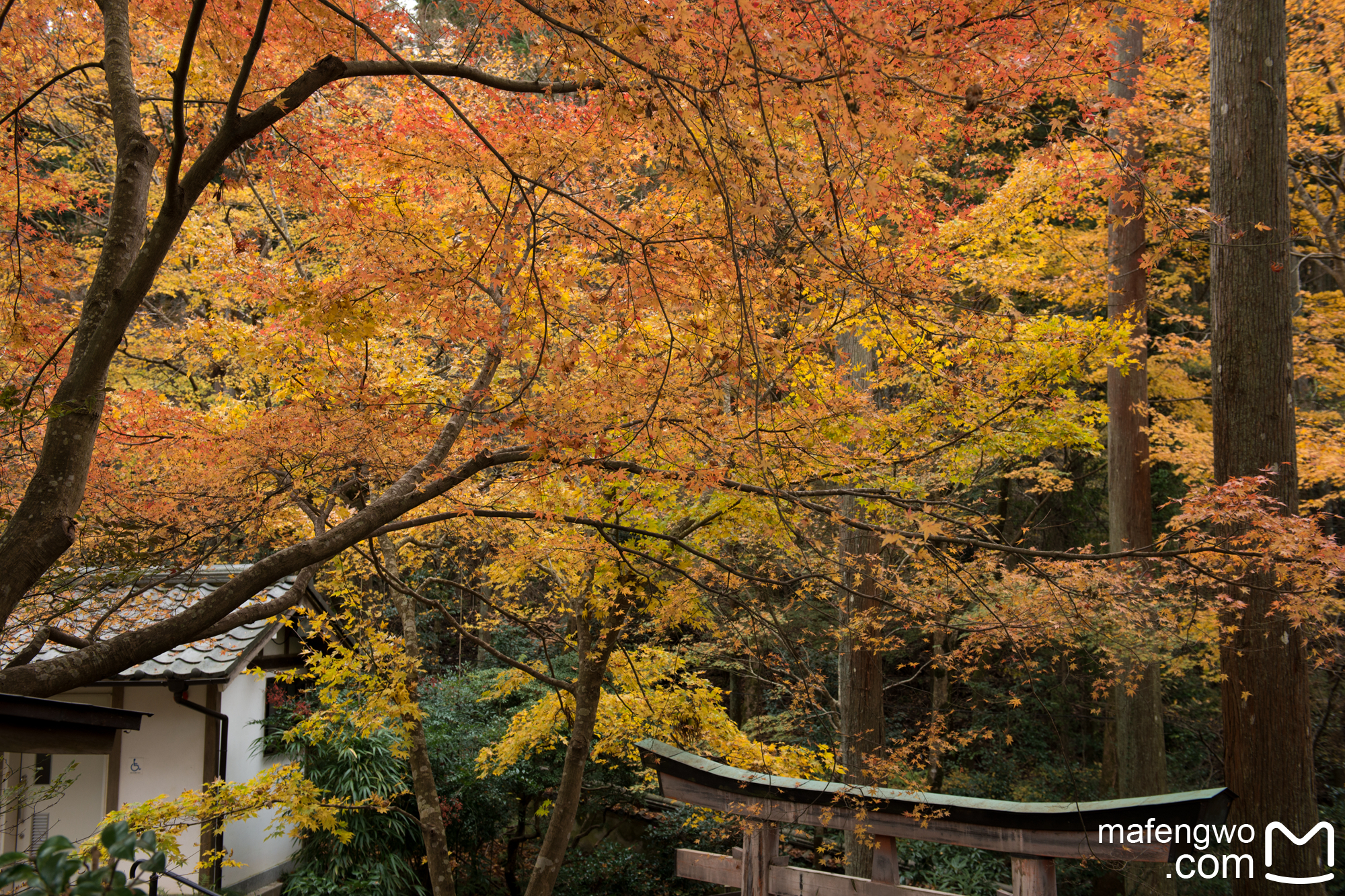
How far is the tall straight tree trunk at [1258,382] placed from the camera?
4645 mm

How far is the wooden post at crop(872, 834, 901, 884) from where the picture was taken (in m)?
4.97

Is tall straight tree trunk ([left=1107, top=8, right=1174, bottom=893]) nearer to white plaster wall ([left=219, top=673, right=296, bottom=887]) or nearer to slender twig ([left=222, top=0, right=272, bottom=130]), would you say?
slender twig ([left=222, top=0, right=272, bottom=130])

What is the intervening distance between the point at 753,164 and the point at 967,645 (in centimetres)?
382

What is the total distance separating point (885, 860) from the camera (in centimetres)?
503

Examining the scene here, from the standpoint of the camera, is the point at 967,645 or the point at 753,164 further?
the point at 967,645

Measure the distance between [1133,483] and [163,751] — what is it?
10.7 metres

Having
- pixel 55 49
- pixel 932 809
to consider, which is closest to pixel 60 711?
pixel 55 49

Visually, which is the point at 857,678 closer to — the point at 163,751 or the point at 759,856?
the point at 759,856

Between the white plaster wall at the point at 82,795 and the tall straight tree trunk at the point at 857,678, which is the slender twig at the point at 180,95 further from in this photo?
the white plaster wall at the point at 82,795

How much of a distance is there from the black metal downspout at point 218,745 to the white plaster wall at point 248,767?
0.18 metres

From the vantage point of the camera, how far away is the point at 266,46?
4.02 metres

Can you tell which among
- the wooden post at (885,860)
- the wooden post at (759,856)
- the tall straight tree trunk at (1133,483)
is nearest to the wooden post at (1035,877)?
the wooden post at (885,860)

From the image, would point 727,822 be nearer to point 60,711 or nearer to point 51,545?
point 60,711

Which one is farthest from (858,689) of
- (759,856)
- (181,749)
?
(181,749)
